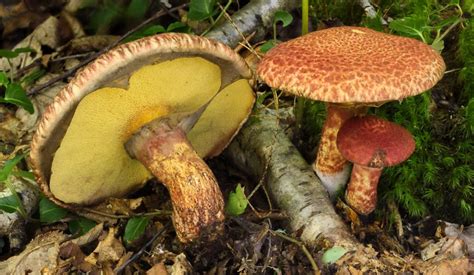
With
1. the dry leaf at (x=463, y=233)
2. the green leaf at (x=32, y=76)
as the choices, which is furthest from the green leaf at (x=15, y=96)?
the dry leaf at (x=463, y=233)

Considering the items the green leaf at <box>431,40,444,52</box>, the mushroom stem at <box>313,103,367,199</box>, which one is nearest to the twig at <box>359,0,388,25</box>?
the green leaf at <box>431,40,444,52</box>

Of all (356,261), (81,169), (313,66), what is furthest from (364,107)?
(81,169)

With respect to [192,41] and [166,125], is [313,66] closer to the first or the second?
[192,41]

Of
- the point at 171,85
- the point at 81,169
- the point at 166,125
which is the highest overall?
the point at 171,85

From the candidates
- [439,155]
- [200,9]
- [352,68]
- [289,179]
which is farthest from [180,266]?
[200,9]

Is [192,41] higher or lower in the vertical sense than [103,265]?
higher

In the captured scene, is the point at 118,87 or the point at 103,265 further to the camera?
the point at 103,265

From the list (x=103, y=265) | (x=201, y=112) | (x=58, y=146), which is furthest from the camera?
(x=201, y=112)
